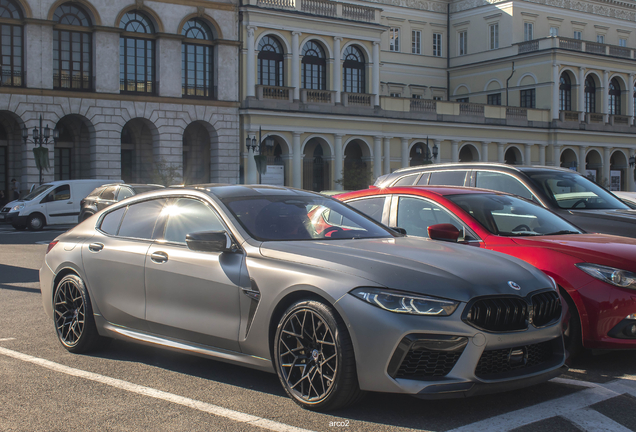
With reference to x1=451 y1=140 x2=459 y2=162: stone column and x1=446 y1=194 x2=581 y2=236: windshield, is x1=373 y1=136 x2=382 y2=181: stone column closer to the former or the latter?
x1=451 y1=140 x2=459 y2=162: stone column

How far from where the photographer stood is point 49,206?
2800 cm

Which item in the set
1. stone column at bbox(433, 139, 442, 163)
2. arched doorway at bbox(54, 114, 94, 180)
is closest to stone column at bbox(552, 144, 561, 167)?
stone column at bbox(433, 139, 442, 163)

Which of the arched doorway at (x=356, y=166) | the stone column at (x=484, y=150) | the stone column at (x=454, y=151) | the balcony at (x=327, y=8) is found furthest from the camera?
the stone column at (x=484, y=150)

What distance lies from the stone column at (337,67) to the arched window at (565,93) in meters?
21.9

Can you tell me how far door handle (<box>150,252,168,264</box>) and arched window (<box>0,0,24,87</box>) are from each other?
1362 inches

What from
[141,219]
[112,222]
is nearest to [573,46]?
[112,222]

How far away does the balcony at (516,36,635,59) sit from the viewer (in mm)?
55803

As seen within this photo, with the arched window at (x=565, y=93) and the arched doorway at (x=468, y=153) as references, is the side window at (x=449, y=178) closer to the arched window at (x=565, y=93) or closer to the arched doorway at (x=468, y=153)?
the arched doorway at (x=468, y=153)

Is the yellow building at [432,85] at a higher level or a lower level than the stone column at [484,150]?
higher

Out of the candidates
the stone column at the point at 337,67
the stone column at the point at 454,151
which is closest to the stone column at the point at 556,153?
the stone column at the point at 454,151

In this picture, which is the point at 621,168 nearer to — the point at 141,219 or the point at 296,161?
the point at 296,161

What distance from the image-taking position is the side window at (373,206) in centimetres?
771

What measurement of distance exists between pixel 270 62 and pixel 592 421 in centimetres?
4230

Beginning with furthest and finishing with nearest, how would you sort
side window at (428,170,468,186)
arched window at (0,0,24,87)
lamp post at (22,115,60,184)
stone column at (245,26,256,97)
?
stone column at (245,26,256,97)
arched window at (0,0,24,87)
lamp post at (22,115,60,184)
side window at (428,170,468,186)
